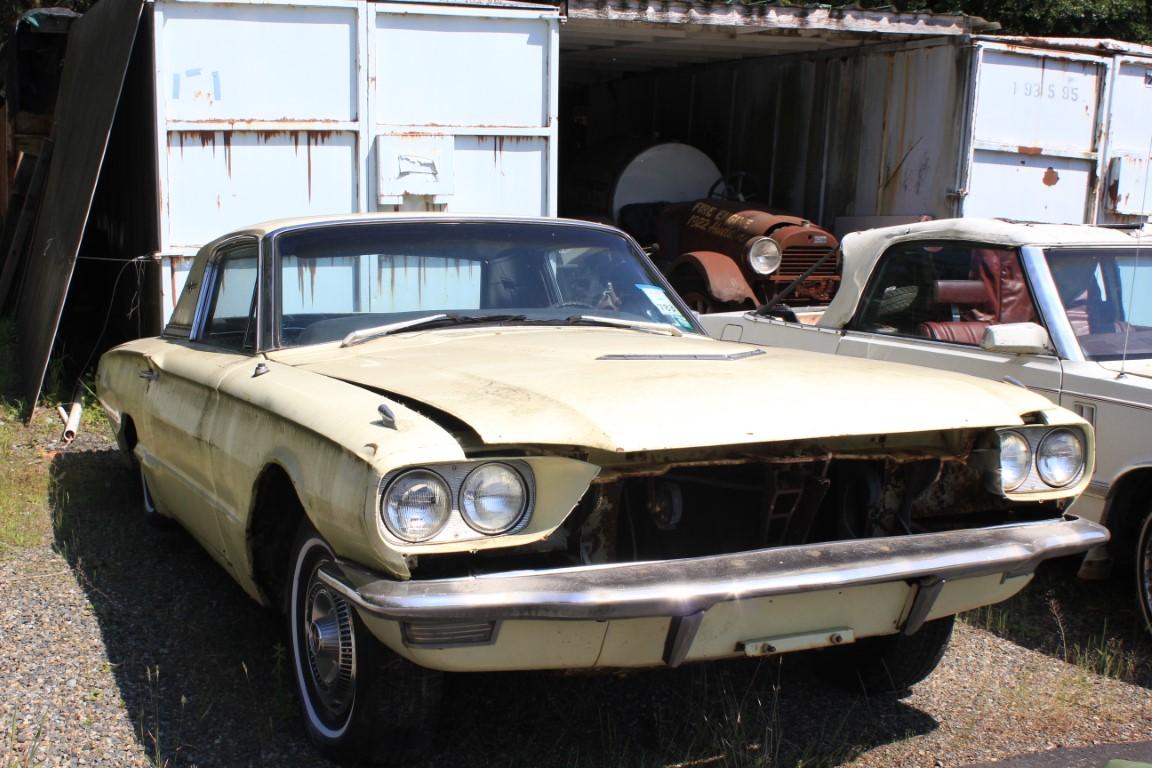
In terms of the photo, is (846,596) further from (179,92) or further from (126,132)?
(126,132)

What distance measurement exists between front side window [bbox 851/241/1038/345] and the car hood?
1539 millimetres

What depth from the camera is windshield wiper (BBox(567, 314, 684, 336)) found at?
13.3 ft

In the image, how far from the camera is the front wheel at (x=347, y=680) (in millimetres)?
2842

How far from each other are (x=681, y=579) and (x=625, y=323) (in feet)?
5.64

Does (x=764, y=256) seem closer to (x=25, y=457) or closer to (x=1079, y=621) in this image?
(x=1079, y=621)

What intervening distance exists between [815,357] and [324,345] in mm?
1622

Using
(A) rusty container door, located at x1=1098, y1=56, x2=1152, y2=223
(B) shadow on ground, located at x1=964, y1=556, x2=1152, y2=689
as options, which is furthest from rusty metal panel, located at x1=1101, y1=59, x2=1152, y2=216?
(B) shadow on ground, located at x1=964, y1=556, x2=1152, y2=689

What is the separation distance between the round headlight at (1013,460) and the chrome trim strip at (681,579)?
22cm

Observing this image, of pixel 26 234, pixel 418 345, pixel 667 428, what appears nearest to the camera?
pixel 667 428

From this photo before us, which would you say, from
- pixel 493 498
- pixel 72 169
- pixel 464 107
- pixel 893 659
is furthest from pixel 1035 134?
pixel 493 498

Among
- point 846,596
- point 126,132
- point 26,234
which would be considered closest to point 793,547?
point 846,596

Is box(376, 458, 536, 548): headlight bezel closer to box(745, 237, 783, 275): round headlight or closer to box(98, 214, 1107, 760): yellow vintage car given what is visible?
box(98, 214, 1107, 760): yellow vintage car

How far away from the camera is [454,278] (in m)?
4.16

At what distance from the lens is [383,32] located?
26.6ft
